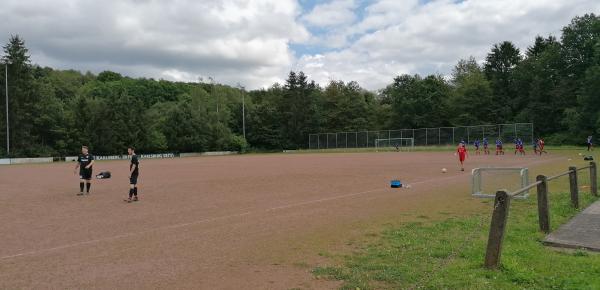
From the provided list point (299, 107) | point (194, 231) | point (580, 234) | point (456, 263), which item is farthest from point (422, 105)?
point (456, 263)

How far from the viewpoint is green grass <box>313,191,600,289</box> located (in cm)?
574

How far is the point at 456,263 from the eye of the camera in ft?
21.7

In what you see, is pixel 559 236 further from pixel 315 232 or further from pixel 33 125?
pixel 33 125

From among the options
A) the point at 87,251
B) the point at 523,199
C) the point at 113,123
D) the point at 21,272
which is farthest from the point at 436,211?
the point at 113,123

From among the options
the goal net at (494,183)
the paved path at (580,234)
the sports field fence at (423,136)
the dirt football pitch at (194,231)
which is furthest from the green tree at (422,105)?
the paved path at (580,234)

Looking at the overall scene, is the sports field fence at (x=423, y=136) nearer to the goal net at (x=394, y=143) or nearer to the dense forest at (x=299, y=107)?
the goal net at (x=394, y=143)

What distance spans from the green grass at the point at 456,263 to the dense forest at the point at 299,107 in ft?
194

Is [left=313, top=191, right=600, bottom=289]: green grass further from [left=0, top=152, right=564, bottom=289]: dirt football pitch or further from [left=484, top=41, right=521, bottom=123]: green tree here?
[left=484, top=41, right=521, bottom=123]: green tree

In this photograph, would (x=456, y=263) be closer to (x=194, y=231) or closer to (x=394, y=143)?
(x=194, y=231)

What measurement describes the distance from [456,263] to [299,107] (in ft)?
272

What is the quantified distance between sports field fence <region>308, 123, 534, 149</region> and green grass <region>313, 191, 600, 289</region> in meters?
58.1

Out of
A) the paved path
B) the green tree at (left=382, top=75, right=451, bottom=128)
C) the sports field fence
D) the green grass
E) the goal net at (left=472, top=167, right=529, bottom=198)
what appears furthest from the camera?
the green tree at (left=382, top=75, right=451, bottom=128)

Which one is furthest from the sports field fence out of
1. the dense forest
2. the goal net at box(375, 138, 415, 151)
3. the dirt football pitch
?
the dirt football pitch

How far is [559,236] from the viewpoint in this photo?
836 centimetres
